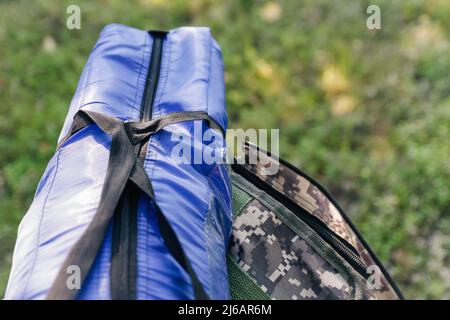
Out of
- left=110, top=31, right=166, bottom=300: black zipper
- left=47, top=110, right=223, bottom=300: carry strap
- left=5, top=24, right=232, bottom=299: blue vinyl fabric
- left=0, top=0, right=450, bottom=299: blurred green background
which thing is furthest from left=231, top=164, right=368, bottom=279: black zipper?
left=0, top=0, right=450, bottom=299: blurred green background

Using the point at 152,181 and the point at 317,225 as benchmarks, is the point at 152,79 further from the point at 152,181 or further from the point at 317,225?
the point at 317,225

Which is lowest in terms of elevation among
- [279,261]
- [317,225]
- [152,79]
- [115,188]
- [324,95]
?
[279,261]

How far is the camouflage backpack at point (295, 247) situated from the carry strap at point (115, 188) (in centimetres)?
41

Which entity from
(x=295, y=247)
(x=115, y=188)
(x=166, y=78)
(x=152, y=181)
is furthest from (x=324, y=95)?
Result: (x=115, y=188)

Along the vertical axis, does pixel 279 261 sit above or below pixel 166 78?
below

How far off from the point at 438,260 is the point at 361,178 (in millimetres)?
536

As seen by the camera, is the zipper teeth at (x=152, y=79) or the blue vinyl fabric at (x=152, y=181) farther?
the zipper teeth at (x=152, y=79)

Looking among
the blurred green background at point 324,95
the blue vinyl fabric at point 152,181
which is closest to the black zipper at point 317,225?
the blue vinyl fabric at point 152,181

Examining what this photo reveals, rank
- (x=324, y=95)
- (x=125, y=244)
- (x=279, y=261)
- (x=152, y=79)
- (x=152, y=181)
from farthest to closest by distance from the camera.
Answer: (x=324, y=95)
(x=152, y=79)
(x=279, y=261)
(x=152, y=181)
(x=125, y=244)

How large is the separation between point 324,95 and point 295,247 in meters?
1.39

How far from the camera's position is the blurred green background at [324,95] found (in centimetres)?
250

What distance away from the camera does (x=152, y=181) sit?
4.86 feet

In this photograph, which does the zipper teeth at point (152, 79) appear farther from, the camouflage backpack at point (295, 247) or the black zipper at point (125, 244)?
the camouflage backpack at point (295, 247)
